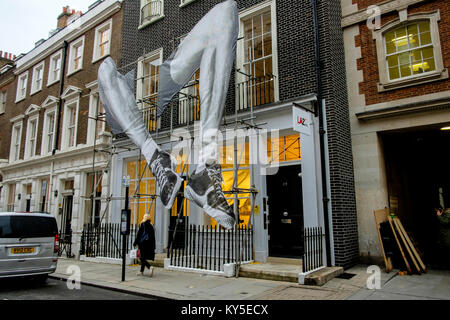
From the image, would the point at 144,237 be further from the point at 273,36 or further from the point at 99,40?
the point at 99,40

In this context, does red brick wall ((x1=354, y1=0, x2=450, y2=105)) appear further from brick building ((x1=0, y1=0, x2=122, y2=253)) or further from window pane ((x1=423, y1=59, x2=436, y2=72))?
brick building ((x1=0, y1=0, x2=122, y2=253))

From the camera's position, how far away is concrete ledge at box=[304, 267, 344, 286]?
6980 mm

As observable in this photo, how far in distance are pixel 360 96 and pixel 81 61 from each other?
47.7 ft

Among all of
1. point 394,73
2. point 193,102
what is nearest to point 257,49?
point 193,102

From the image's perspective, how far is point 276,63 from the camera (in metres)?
10.2

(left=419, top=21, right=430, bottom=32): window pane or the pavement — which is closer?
the pavement

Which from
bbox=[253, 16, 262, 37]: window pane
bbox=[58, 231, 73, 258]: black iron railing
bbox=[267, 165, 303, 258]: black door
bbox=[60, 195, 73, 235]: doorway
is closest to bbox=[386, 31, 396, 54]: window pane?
bbox=[253, 16, 262, 37]: window pane

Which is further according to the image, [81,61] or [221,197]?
[81,61]

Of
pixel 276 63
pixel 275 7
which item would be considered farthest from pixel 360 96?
pixel 275 7

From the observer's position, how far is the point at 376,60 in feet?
31.4

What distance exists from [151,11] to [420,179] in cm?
1322

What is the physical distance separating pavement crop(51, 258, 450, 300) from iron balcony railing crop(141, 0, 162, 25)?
10831mm

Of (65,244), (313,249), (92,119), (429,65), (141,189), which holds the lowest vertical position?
(65,244)
